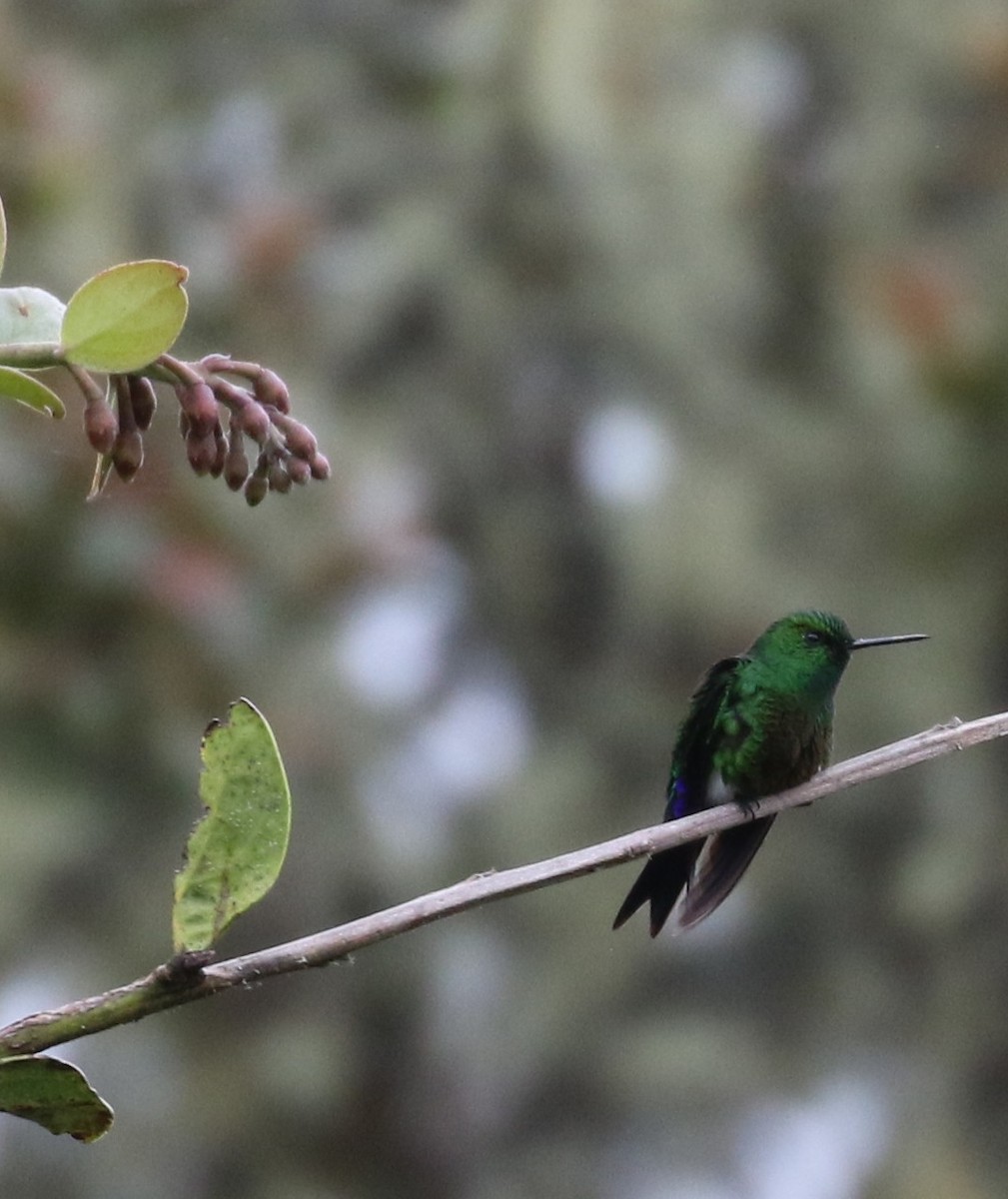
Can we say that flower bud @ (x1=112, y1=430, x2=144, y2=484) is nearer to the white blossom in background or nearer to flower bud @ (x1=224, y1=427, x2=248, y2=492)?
flower bud @ (x1=224, y1=427, x2=248, y2=492)

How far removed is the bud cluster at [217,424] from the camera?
31.7 inches

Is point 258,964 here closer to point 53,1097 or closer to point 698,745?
point 53,1097

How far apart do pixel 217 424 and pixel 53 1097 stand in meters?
0.31

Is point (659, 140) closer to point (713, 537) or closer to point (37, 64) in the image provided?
point (713, 537)

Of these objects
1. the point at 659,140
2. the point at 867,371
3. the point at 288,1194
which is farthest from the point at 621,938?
the point at 659,140

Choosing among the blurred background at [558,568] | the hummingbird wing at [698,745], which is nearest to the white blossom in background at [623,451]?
the blurred background at [558,568]

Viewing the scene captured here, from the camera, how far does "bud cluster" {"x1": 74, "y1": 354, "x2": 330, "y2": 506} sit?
31.7 inches

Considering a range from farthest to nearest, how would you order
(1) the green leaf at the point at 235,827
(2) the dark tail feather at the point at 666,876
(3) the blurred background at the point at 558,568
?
(3) the blurred background at the point at 558,568 < (2) the dark tail feather at the point at 666,876 < (1) the green leaf at the point at 235,827

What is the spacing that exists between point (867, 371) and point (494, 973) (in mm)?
2595

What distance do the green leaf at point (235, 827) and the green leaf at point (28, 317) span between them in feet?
0.65

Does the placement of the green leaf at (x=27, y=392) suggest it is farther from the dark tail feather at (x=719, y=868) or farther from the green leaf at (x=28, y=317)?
the dark tail feather at (x=719, y=868)

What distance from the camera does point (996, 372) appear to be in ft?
21.7

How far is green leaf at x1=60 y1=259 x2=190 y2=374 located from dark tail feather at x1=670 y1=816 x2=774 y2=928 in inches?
42.4

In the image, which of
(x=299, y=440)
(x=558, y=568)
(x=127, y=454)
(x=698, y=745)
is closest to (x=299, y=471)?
(x=299, y=440)
